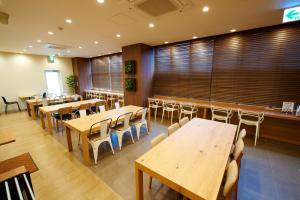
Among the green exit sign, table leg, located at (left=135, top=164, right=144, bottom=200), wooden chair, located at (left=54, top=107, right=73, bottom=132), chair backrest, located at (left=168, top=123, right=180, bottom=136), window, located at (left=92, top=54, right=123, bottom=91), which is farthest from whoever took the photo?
the green exit sign

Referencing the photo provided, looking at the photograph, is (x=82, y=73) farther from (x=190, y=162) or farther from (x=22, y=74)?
(x=190, y=162)

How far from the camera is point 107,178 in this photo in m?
2.34

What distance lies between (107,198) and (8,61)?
8868mm

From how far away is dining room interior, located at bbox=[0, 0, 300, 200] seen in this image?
1682 millimetres

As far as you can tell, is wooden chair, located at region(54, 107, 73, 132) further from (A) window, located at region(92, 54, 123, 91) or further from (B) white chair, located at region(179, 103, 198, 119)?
(B) white chair, located at region(179, 103, 198, 119)

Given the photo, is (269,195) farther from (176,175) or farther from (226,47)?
(226,47)

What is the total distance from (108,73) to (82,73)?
221 centimetres

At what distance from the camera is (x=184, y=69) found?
205 inches

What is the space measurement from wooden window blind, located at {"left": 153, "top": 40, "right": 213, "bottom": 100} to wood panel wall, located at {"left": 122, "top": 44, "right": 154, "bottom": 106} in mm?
352

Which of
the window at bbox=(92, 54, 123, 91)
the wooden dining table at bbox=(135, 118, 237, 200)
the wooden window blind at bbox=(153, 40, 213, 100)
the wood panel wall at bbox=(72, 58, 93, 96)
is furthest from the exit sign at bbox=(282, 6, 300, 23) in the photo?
the wood panel wall at bbox=(72, 58, 93, 96)

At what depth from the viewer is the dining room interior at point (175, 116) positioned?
1682mm

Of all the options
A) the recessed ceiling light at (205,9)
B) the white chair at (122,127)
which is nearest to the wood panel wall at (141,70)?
the white chair at (122,127)

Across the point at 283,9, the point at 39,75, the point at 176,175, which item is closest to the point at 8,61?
the point at 39,75

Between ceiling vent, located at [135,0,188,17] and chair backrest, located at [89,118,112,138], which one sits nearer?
ceiling vent, located at [135,0,188,17]
